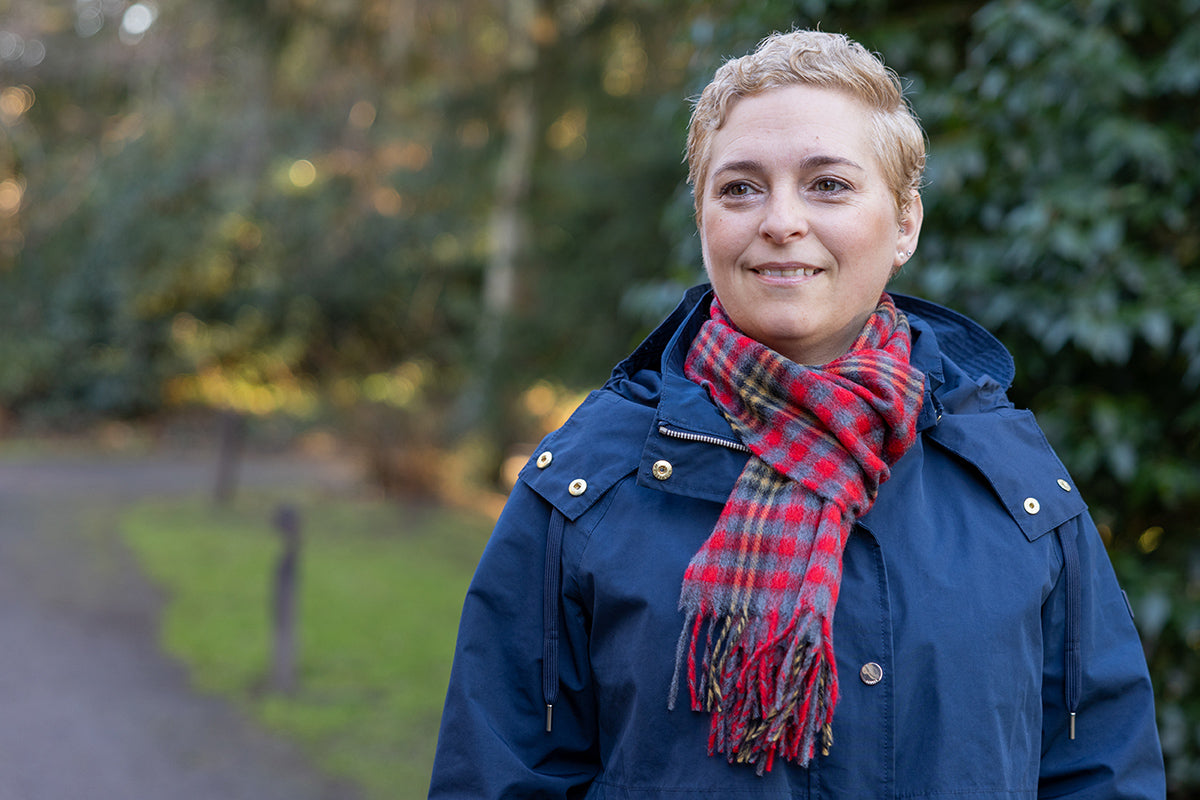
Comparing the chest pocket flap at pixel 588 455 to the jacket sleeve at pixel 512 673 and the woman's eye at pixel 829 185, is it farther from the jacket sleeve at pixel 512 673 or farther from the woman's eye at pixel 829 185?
the woman's eye at pixel 829 185

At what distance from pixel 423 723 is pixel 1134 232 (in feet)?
13.7

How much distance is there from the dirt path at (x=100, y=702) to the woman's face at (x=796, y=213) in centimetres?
405

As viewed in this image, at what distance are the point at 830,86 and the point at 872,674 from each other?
820 millimetres

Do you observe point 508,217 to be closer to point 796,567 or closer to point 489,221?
point 489,221

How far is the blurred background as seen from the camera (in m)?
3.12

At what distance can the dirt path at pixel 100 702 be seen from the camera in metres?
4.99

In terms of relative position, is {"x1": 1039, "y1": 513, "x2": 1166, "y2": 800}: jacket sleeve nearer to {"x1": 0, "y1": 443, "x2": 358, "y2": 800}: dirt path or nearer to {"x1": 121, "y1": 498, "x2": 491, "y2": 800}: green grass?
{"x1": 121, "y1": 498, "x2": 491, "y2": 800}: green grass

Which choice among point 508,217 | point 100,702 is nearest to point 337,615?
point 100,702

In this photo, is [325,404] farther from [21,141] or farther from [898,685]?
[898,685]

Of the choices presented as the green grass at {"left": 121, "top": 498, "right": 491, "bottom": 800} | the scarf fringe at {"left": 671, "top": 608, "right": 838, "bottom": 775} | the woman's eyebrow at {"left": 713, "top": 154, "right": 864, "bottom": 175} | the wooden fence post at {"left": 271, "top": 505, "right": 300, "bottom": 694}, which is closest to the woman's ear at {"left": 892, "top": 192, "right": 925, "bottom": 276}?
the woman's eyebrow at {"left": 713, "top": 154, "right": 864, "bottom": 175}

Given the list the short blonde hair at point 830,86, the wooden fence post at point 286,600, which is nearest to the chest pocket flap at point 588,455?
the short blonde hair at point 830,86

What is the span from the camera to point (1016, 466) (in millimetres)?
1650

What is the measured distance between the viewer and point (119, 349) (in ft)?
52.3

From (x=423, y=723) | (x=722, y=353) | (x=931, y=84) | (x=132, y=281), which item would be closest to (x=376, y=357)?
(x=132, y=281)
